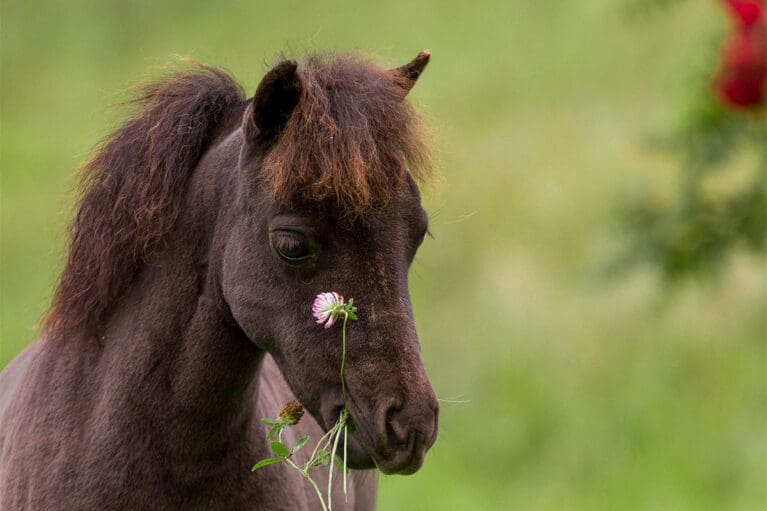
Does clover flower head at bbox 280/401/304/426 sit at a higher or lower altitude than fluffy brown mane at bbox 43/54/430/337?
lower

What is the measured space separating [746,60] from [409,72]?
0.96 metres

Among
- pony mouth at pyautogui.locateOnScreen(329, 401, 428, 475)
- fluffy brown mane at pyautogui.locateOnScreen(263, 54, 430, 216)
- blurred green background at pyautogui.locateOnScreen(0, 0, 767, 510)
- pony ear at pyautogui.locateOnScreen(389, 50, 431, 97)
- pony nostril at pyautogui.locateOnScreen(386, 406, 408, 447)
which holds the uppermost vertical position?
pony ear at pyautogui.locateOnScreen(389, 50, 431, 97)

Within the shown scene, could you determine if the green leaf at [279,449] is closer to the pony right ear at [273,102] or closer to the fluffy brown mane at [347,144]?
the fluffy brown mane at [347,144]

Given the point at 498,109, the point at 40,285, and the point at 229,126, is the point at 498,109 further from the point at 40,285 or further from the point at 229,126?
the point at 229,126

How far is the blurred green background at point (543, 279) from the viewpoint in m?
10.1

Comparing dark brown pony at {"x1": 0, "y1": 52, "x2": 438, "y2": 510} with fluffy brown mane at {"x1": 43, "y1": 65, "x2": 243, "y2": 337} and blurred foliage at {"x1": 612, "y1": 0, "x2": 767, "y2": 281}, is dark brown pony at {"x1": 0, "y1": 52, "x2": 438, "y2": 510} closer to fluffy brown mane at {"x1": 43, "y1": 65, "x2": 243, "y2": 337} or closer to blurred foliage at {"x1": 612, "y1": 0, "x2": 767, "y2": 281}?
fluffy brown mane at {"x1": 43, "y1": 65, "x2": 243, "y2": 337}

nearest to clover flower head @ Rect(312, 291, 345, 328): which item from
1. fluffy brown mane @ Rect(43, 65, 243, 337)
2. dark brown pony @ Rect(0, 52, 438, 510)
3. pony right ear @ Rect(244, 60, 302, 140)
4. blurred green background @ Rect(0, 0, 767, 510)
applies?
dark brown pony @ Rect(0, 52, 438, 510)

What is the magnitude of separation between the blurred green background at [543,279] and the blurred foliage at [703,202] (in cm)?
32

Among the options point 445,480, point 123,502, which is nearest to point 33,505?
point 123,502

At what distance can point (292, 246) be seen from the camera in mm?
3523

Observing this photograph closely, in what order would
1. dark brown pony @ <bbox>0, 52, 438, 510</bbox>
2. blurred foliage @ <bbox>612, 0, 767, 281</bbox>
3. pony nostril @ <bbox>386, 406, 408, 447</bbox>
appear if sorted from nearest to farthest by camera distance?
1. pony nostril @ <bbox>386, 406, 408, 447</bbox>
2. dark brown pony @ <bbox>0, 52, 438, 510</bbox>
3. blurred foliage @ <bbox>612, 0, 767, 281</bbox>

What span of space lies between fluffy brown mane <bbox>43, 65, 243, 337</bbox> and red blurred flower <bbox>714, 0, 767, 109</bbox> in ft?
4.86

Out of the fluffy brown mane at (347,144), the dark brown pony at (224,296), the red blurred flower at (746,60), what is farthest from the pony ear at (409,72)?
the red blurred flower at (746,60)

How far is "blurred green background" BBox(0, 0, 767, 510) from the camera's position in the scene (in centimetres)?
1012
